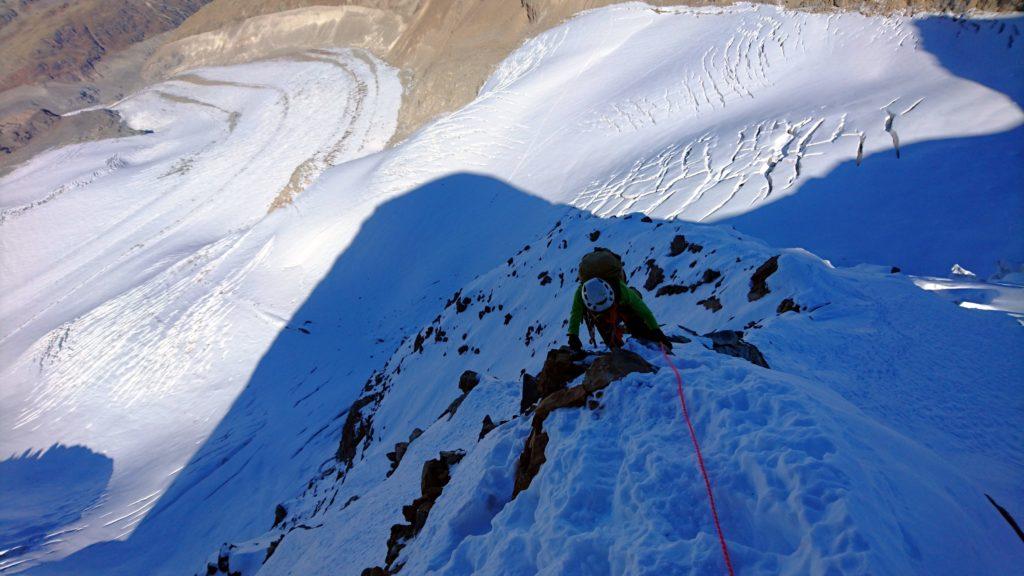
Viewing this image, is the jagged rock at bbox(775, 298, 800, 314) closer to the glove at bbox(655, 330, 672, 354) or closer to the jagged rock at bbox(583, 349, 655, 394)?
the glove at bbox(655, 330, 672, 354)

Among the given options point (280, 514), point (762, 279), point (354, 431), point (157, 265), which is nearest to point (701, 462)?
point (762, 279)

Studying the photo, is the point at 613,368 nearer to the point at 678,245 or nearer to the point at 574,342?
the point at 574,342

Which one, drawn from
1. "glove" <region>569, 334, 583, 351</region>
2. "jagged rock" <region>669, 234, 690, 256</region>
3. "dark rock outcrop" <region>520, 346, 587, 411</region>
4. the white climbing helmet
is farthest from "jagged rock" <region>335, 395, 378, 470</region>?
the white climbing helmet

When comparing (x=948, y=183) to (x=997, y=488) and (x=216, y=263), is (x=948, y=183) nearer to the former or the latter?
(x=997, y=488)

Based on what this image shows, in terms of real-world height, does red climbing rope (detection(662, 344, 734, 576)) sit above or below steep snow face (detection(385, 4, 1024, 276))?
above

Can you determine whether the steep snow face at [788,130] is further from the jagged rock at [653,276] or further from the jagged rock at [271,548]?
the jagged rock at [271,548]

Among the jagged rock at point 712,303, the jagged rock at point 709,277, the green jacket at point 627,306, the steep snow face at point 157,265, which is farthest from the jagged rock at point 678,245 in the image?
the steep snow face at point 157,265
